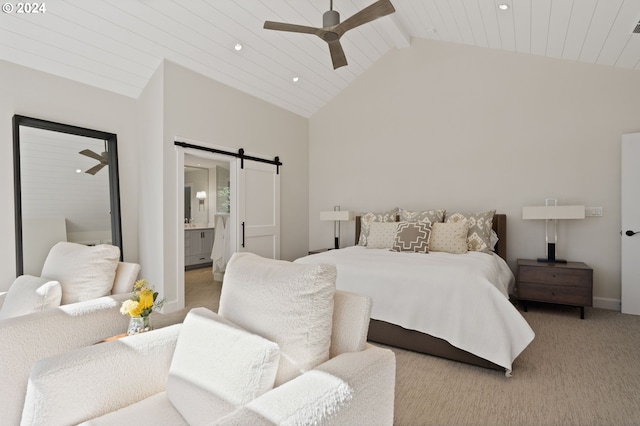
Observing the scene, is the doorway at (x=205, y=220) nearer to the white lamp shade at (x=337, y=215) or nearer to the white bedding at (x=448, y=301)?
the white lamp shade at (x=337, y=215)

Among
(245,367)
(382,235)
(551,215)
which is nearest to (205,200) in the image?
(382,235)

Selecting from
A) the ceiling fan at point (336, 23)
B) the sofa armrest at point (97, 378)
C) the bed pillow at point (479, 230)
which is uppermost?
the ceiling fan at point (336, 23)

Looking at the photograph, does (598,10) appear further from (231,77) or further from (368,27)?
(231,77)

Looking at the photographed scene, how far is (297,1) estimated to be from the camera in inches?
148

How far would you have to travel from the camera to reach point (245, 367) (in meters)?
1.10

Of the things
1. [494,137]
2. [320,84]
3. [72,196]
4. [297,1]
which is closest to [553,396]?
[494,137]

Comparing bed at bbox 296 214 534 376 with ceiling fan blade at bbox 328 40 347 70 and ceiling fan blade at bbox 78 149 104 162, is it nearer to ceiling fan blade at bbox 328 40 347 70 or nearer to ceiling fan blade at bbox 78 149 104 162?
ceiling fan blade at bbox 328 40 347 70

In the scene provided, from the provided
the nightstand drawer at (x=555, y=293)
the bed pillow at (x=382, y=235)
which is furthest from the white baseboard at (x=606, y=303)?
the bed pillow at (x=382, y=235)

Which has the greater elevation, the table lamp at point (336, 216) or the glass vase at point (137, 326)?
the table lamp at point (336, 216)

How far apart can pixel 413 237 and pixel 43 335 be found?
136 inches

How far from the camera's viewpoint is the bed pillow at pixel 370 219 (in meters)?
4.82

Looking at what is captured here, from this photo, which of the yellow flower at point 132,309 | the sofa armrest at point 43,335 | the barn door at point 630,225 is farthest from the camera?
the barn door at point 630,225

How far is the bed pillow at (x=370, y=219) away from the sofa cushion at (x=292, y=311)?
135 inches

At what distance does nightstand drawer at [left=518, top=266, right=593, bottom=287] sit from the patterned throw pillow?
42.9 inches
